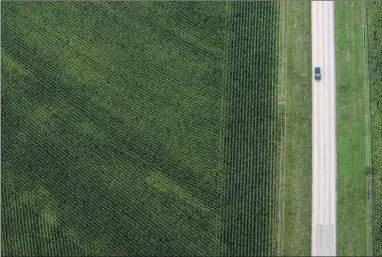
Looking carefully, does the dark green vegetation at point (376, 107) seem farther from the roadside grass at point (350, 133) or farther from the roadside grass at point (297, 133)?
the roadside grass at point (297, 133)

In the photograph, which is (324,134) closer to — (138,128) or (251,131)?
(251,131)

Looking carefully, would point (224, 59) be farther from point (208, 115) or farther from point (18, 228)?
point (18, 228)

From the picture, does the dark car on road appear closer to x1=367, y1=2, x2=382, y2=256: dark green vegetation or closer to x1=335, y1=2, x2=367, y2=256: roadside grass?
x1=335, y1=2, x2=367, y2=256: roadside grass

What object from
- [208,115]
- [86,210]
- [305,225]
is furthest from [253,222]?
[86,210]

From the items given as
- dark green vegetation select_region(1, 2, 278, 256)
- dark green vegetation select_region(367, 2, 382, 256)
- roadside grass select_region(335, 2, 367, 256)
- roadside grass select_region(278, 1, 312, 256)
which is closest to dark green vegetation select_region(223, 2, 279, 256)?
dark green vegetation select_region(1, 2, 278, 256)

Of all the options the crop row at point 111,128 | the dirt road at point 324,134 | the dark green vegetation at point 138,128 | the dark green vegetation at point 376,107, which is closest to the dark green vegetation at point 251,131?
the dark green vegetation at point 138,128
